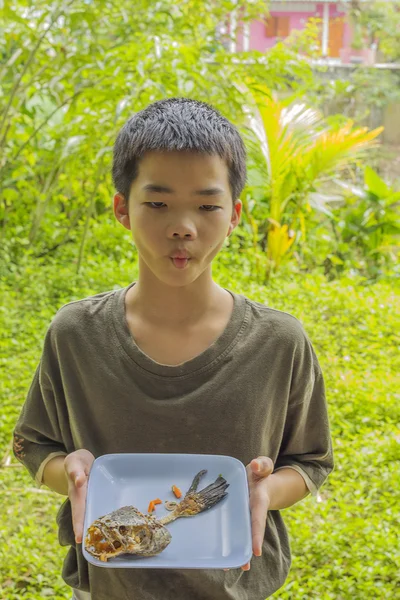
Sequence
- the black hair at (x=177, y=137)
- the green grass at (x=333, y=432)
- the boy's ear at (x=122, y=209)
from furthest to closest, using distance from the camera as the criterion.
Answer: the green grass at (x=333, y=432), the boy's ear at (x=122, y=209), the black hair at (x=177, y=137)

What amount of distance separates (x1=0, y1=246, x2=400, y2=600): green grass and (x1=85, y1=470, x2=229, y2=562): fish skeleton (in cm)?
141

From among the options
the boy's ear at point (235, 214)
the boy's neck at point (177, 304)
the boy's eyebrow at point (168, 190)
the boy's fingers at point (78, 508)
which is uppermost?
the boy's eyebrow at point (168, 190)

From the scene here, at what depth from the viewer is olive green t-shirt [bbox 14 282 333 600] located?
1.20 meters

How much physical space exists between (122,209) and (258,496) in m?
0.51

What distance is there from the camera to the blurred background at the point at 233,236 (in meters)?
2.67

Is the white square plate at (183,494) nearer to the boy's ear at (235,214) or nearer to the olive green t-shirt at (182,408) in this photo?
the olive green t-shirt at (182,408)

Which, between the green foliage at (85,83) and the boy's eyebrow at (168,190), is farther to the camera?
the green foliage at (85,83)

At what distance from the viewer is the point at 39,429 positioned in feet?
4.35

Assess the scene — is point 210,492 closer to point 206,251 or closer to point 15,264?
point 206,251

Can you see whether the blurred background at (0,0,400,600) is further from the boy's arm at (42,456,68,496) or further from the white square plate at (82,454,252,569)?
the white square plate at (82,454,252,569)

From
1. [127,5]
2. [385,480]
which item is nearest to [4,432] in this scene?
[385,480]

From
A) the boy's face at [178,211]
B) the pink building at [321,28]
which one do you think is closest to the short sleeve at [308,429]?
the boy's face at [178,211]

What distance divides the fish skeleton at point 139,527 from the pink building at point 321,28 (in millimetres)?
7406

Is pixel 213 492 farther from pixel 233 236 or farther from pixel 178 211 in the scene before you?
pixel 233 236
